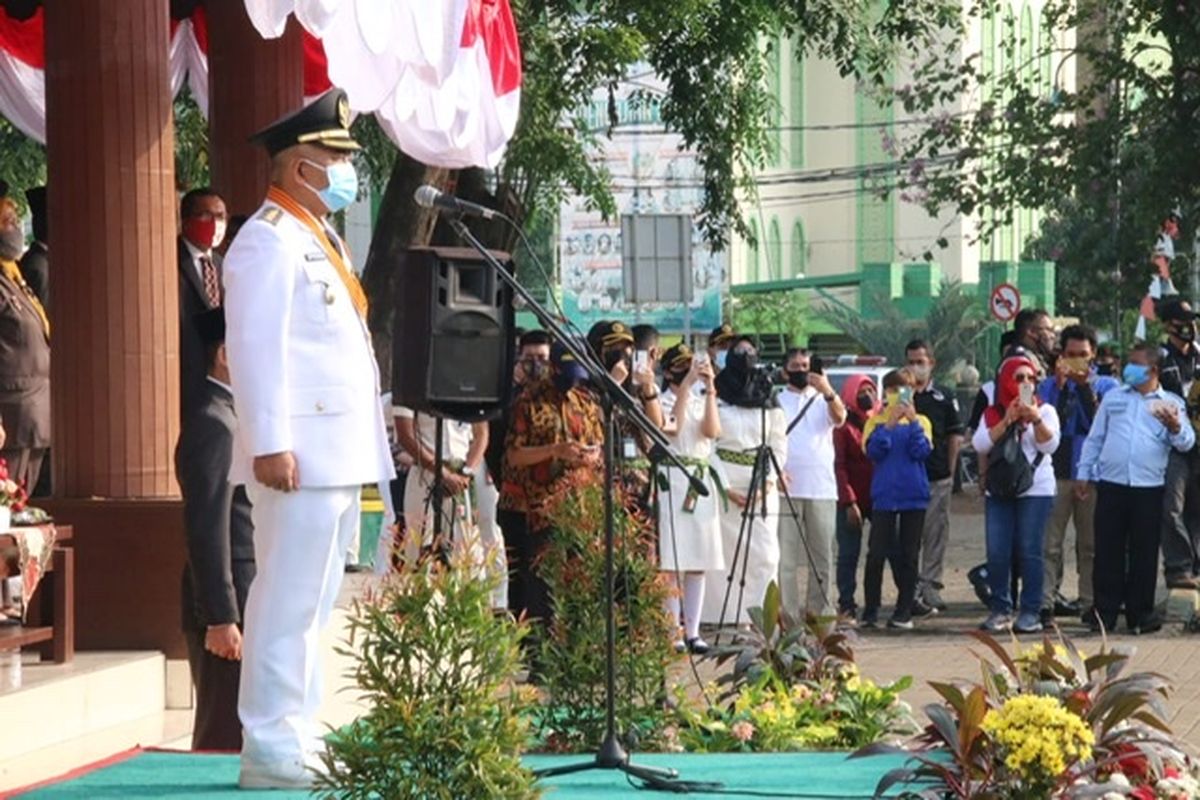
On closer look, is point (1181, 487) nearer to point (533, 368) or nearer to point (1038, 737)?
→ point (533, 368)

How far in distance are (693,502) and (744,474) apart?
603mm

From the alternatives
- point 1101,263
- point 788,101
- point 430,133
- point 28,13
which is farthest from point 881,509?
point 788,101

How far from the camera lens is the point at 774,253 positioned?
277ft

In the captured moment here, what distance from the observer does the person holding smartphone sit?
18516 mm

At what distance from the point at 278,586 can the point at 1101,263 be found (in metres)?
28.7

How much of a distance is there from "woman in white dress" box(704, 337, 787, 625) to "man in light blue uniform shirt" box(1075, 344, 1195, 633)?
2.29 m

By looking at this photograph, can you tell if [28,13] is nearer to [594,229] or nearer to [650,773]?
[650,773]

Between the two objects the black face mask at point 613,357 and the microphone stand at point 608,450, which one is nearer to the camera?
the microphone stand at point 608,450

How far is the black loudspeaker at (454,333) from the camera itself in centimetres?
973

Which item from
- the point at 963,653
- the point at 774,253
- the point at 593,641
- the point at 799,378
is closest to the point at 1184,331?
the point at 799,378

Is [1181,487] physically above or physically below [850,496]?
above

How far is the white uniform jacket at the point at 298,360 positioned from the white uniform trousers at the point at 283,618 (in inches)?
4.0

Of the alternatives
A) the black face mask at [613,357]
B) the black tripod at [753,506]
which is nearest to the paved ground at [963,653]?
the black tripod at [753,506]

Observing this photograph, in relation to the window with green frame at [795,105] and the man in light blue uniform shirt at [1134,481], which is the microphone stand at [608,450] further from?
the window with green frame at [795,105]
